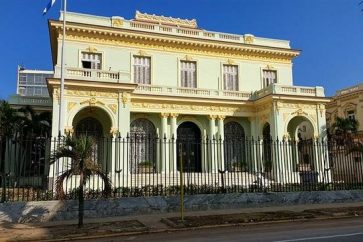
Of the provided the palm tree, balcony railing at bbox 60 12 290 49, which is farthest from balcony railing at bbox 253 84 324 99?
the palm tree

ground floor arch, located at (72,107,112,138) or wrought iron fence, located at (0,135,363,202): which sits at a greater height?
ground floor arch, located at (72,107,112,138)

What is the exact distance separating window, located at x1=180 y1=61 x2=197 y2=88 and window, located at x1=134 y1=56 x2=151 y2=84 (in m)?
2.64

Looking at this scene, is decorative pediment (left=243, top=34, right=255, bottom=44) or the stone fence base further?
decorative pediment (left=243, top=34, right=255, bottom=44)

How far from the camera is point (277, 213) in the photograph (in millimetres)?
13219

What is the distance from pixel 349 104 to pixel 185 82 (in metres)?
20.4

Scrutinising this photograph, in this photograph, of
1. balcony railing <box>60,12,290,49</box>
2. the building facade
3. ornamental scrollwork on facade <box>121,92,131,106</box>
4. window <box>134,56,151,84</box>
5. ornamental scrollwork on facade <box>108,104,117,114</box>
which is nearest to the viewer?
ornamental scrollwork on facade <box>108,104,117,114</box>

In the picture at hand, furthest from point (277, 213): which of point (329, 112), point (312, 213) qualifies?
point (329, 112)

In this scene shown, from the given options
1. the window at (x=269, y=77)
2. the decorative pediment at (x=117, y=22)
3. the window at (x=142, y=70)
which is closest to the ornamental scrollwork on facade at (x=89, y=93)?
the window at (x=142, y=70)

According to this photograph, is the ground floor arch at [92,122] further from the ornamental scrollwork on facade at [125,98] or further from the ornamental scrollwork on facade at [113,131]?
the ornamental scrollwork on facade at [125,98]

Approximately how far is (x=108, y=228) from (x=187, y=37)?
842 inches

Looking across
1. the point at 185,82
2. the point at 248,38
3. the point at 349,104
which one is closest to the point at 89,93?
the point at 185,82

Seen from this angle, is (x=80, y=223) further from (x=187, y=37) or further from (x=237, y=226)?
(x=187, y=37)

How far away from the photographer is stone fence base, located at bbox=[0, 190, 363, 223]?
478 inches

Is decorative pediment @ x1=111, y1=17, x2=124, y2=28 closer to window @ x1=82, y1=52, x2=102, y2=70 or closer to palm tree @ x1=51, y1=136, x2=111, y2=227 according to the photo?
window @ x1=82, y1=52, x2=102, y2=70
